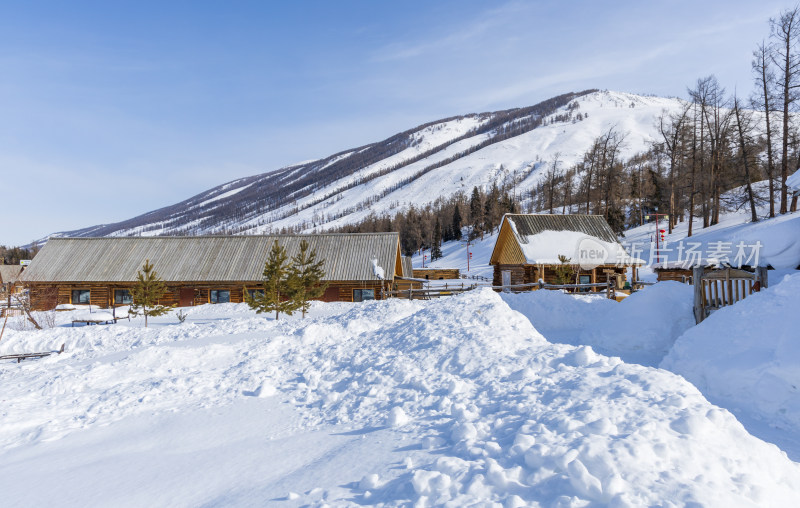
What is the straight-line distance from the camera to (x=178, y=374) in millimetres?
9703

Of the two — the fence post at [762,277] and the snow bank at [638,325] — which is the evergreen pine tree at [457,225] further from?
the fence post at [762,277]

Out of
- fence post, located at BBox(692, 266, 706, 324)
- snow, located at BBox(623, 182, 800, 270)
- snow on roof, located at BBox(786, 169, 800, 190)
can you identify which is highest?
snow on roof, located at BBox(786, 169, 800, 190)

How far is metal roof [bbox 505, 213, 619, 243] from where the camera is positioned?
106 ft

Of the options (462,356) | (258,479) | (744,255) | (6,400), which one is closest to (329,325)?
(462,356)

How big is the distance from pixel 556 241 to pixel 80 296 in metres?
35.4

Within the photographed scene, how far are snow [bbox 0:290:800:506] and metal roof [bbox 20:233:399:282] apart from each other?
21100 mm

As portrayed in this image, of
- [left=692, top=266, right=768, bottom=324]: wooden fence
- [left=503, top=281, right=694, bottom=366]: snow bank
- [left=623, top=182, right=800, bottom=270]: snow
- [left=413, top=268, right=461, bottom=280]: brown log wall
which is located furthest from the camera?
[left=413, top=268, right=461, bottom=280]: brown log wall

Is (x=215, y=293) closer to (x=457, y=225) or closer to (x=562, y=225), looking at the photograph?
(x=562, y=225)

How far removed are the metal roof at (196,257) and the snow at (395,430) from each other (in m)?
21.1

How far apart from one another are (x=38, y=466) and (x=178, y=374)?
3915 millimetres

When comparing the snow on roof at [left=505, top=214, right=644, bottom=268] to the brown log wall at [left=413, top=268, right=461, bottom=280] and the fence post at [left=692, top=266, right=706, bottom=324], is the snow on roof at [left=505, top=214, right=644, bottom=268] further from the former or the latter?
the brown log wall at [left=413, top=268, right=461, bottom=280]

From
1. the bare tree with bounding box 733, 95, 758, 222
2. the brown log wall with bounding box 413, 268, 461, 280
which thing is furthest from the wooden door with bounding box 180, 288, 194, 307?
the bare tree with bounding box 733, 95, 758, 222

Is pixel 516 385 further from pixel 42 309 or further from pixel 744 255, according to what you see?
pixel 42 309

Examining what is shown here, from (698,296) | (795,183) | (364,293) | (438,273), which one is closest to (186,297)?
(364,293)
